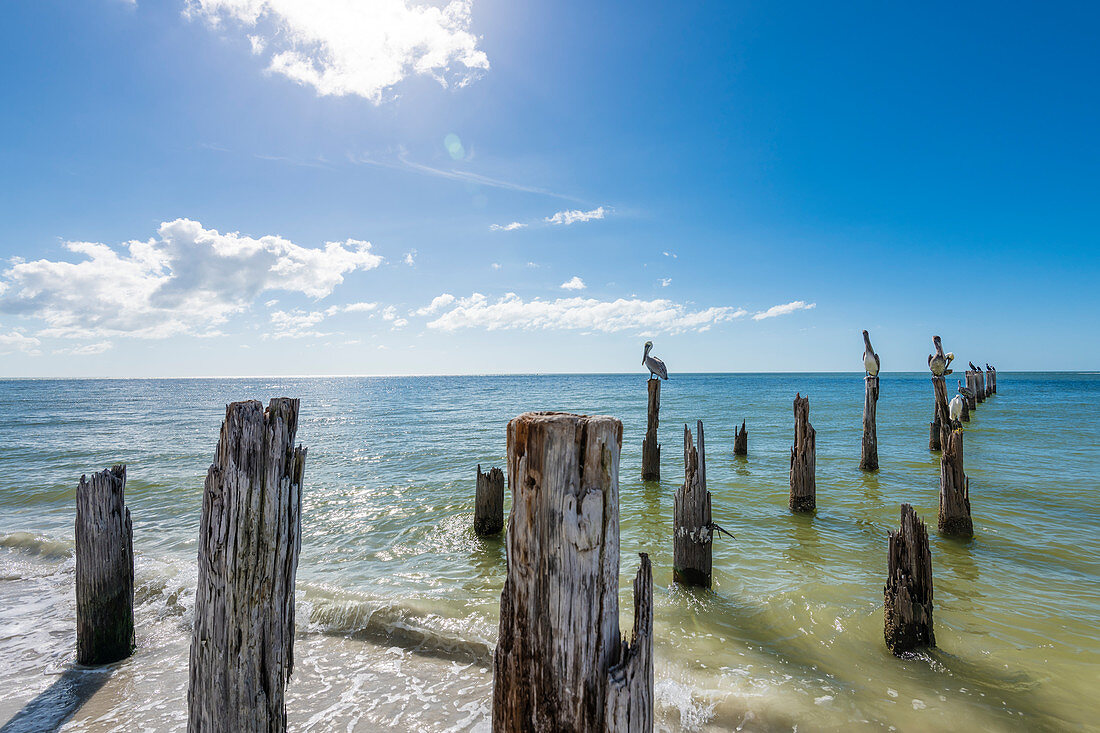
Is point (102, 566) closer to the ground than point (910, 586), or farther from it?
farther from it

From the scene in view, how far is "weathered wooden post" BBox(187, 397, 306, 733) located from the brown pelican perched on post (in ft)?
45.5

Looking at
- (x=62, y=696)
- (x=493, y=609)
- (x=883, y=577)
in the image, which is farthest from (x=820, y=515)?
(x=62, y=696)

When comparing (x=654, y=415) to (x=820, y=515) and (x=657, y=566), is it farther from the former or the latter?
(x=657, y=566)

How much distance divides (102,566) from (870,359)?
624 inches

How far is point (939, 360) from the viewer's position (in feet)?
39.8

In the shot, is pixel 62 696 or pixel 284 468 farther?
pixel 62 696

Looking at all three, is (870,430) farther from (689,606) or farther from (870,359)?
(689,606)

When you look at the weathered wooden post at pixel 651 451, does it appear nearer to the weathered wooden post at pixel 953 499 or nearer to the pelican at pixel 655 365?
the pelican at pixel 655 365

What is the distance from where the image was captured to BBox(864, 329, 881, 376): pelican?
45.5ft

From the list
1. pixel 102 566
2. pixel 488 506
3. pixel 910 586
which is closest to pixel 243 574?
pixel 102 566

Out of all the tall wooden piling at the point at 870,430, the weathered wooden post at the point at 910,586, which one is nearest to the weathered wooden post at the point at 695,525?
the weathered wooden post at the point at 910,586

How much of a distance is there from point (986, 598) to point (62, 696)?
399 inches

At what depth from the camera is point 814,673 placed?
505 centimetres

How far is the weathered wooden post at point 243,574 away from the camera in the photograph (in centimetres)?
287
